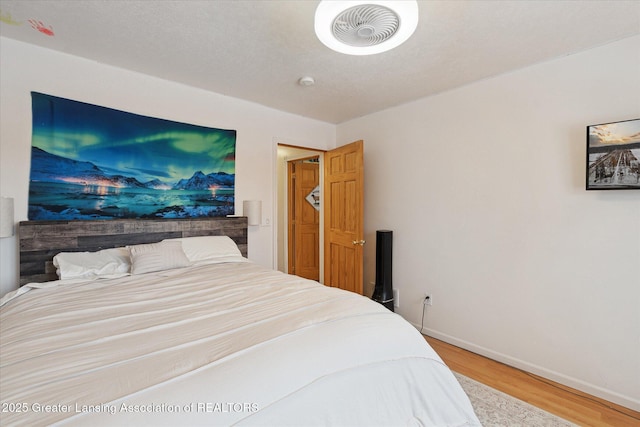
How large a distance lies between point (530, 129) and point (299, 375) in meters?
2.59

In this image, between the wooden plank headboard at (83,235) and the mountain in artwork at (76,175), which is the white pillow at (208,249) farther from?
the mountain in artwork at (76,175)

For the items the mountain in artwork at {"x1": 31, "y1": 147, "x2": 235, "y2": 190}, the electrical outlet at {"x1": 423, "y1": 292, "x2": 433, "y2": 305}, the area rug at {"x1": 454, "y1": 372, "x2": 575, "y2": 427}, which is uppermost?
the mountain in artwork at {"x1": 31, "y1": 147, "x2": 235, "y2": 190}

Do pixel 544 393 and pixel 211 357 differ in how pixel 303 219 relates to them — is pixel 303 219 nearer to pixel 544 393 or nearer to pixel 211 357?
pixel 544 393

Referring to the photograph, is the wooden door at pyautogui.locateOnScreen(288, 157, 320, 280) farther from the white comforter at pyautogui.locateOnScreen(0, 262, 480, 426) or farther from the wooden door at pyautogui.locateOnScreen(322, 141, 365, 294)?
the white comforter at pyautogui.locateOnScreen(0, 262, 480, 426)

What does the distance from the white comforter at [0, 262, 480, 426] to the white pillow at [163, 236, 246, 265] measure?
0.85m

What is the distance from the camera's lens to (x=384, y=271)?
3.22 meters

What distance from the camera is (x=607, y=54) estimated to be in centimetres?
204

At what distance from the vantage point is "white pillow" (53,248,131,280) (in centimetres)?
199

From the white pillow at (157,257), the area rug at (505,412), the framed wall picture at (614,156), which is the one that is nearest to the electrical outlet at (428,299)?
the area rug at (505,412)

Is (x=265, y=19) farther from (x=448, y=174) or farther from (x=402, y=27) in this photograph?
(x=448, y=174)

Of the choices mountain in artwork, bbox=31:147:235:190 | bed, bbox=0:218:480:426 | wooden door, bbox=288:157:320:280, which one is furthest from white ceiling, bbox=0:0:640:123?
wooden door, bbox=288:157:320:280

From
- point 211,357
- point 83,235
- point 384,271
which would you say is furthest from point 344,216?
point 211,357

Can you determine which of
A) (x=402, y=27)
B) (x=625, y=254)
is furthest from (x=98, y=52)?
(x=625, y=254)

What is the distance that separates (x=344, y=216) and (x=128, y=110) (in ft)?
8.14
